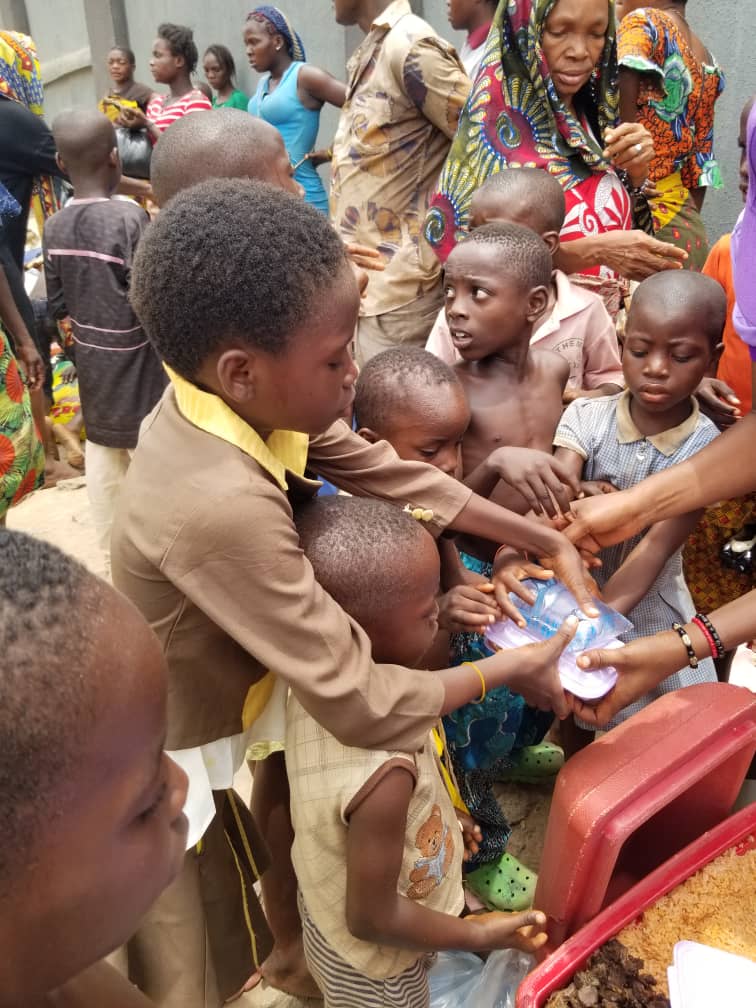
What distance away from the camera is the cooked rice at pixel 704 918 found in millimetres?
1344

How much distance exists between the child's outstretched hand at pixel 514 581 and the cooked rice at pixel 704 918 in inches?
21.8

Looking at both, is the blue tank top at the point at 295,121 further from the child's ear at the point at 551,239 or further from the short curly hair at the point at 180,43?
the child's ear at the point at 551,239

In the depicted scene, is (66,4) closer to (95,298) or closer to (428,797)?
(95,298)

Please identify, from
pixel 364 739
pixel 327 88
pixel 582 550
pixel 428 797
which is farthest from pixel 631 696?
pixel 327 88

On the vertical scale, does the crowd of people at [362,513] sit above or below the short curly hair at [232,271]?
below

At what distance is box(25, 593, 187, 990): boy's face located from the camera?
26.4 inches

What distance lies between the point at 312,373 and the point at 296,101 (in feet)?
15.6

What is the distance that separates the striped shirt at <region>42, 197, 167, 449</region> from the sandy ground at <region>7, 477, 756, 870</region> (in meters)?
0.61

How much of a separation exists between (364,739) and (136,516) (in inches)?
18.5

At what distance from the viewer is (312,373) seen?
121 cm

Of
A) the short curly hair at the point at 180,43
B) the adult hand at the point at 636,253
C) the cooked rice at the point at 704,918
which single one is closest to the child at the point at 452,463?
the cooked rice at the point at 704,918

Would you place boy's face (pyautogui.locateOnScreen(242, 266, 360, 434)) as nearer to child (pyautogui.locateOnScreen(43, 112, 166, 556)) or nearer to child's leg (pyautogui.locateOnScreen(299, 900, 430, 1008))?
child's leg (pyautogui.locateOnScreen(299, 900, 430, 1008))

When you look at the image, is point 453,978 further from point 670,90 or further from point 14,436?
point 670,90

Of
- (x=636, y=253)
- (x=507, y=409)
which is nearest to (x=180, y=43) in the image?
(x=636, y=253)
